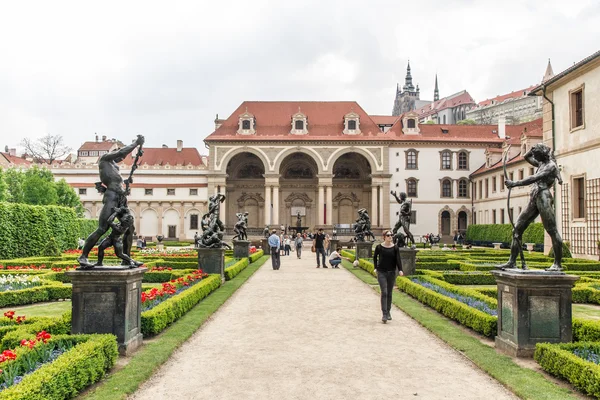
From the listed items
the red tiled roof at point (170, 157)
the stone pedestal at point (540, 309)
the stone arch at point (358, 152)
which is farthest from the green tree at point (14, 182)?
the stone pedestal at point (540, 309)

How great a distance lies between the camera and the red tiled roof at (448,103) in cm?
11700

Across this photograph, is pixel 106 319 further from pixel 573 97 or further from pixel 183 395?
pixel 573 97

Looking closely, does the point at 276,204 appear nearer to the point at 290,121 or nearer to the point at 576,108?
the point at 290,121

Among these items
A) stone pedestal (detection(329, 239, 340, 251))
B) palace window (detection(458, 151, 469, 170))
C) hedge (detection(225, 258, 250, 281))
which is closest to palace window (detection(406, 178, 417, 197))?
palace window (detection(458, 151, 469, 170))

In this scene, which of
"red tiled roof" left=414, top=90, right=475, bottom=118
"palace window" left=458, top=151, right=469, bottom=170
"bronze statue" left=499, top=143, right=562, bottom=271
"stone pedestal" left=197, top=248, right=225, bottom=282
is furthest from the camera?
"red tiled roof" left=414, top=90, right=475, bottom=118

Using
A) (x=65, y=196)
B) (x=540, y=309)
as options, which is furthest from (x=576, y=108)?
(x=65, y=196)

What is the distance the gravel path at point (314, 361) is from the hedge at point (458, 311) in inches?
30.8

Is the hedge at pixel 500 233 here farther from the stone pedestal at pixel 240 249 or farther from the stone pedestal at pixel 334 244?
the stone pedestal at pixel 240 249

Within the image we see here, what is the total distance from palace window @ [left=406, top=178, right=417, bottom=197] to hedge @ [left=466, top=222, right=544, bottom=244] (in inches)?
258

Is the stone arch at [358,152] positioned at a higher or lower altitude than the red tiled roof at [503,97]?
lower

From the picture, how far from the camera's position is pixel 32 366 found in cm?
557

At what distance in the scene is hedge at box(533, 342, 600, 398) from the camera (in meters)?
5.43

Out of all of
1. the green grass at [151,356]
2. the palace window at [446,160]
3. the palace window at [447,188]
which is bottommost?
the green grass at [151,356]

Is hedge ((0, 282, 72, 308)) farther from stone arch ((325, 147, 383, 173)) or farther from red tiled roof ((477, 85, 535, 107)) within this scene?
red tiled roof ((477, 85, 535, 107))
